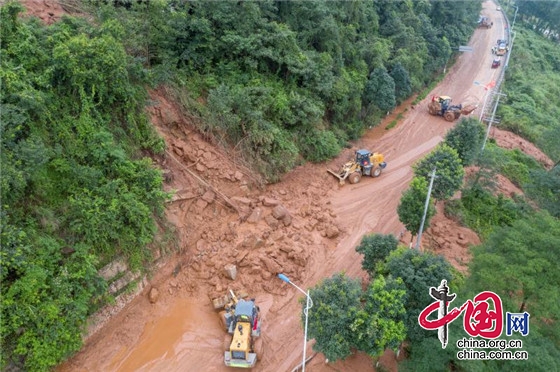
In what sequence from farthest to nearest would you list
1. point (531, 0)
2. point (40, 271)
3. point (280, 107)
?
point (531, 0) → point (280, 107) → point (40, 271)

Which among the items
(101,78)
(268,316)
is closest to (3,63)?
(101,78)

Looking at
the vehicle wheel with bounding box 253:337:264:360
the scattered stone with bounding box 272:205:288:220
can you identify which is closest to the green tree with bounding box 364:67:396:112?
the scattered stone with bounding box 272:205:288:220

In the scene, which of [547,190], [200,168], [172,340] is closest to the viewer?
[172,340]

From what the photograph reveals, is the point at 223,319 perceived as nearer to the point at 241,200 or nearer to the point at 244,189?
the point at 241,200

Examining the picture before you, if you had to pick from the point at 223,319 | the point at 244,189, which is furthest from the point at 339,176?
the point at 223,319

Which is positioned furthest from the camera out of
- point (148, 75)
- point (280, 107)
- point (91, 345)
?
point (280, 107)

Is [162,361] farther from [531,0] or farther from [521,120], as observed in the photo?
[531,0]

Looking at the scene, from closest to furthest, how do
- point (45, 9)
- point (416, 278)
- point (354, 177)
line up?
point (416, 278) → point (45, 9) → point (354, 177)

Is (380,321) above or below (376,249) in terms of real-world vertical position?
above
